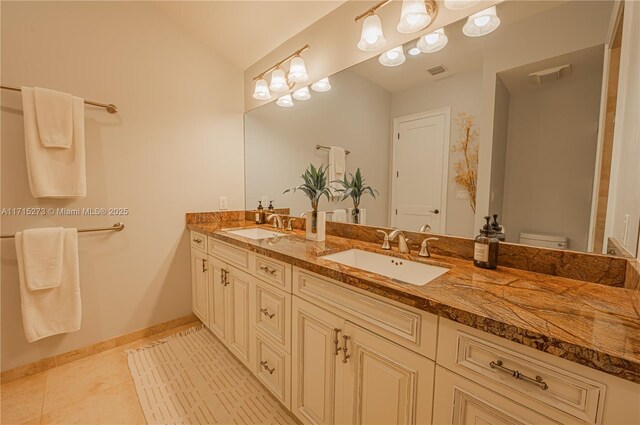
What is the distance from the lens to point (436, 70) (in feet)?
4.42

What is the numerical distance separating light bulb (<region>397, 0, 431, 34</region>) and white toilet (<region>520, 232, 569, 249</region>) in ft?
3.60

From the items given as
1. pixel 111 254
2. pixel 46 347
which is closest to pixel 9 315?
pixel 46 347

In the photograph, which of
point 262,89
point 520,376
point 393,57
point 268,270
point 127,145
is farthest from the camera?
point 262,89

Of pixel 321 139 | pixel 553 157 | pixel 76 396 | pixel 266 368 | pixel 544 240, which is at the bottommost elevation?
pixel 76 396

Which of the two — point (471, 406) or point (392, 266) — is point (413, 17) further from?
point (471, 406)

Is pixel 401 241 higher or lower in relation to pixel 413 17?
lower

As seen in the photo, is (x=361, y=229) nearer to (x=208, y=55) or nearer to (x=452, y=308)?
(x=452, y=308)

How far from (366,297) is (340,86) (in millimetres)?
1469

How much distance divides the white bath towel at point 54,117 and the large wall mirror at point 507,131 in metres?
1.70

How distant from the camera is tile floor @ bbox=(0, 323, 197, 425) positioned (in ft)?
4.58

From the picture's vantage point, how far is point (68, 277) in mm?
1698

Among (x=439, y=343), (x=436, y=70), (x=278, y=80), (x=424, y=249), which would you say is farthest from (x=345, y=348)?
(x=278, y=80)

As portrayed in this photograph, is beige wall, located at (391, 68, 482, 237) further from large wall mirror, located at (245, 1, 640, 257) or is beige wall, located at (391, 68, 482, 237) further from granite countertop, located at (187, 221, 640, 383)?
granite countertop, located at (187, 221, 640, 383)

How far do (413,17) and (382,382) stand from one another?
160 cm
